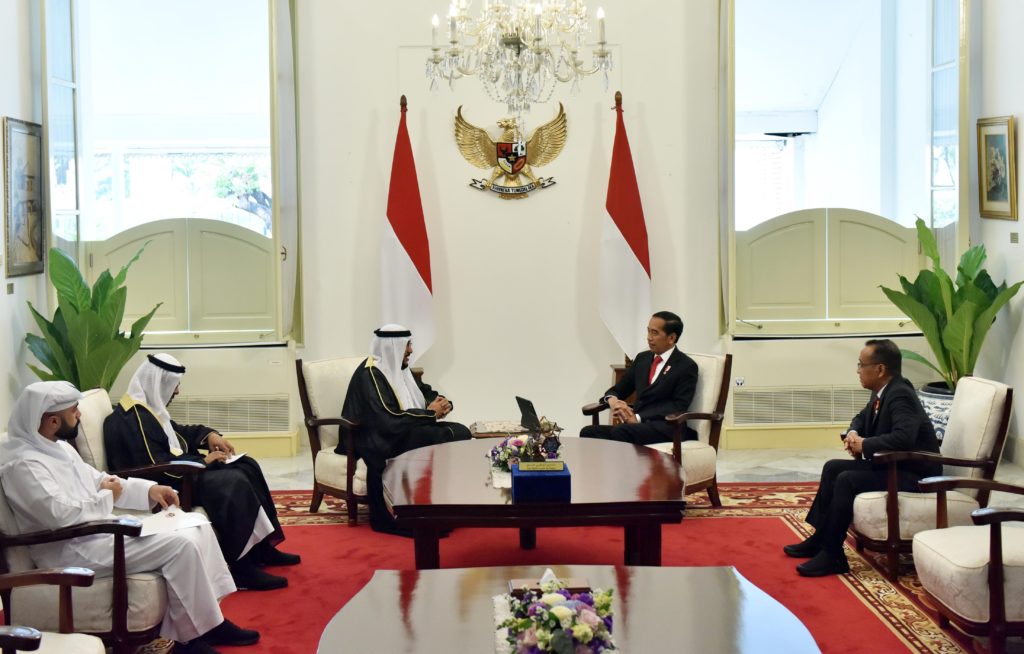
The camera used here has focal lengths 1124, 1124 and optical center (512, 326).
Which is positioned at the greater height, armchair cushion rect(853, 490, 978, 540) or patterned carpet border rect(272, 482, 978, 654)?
armchair cushion rect(853, 490, 978, 540)

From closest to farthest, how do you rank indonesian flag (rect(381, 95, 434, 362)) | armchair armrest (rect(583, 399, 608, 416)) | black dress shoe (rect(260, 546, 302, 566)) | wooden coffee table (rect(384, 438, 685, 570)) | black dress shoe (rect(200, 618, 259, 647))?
black dress shoe (rect(200, 618, 259, 647)) → wooden coffee table (rect(384, 438, 685, 570)) → black dress shoe (rect(260, 546, 302, 566)) → armchair armrest (rect(583, 399, 608, 416)) → indonesian flag (rect(381, 95, 434, 362))

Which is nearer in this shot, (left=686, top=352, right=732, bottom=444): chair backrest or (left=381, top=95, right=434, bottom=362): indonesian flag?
(left=686, top=352, right=732, bottom=444): chair backrest

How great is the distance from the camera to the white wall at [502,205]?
25.3 ft

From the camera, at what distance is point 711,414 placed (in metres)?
6.02

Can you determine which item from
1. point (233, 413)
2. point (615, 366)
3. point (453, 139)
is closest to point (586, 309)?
point (615, 366)

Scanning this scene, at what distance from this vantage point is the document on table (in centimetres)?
406

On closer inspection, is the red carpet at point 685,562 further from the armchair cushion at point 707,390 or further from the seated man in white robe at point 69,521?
the armchair cushion at point 707,390

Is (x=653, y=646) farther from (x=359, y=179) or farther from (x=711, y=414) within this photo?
(x=359, y=179)

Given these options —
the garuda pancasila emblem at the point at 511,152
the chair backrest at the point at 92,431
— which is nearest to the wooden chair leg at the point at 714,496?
the garuda pancasila emblem at the point at 511,152

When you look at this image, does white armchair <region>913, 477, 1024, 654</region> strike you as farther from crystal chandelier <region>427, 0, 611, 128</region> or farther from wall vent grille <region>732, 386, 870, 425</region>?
wall vent grille <region>732, 386, 870, 425</region>

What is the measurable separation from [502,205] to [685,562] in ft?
11.1

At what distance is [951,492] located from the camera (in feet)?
16.1

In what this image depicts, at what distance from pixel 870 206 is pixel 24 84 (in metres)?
5.99

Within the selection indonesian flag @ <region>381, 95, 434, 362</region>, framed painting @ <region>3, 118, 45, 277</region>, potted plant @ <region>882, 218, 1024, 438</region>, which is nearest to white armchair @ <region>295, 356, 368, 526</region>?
indonesian flag @ <region>381, 95, 434, 362</region>
